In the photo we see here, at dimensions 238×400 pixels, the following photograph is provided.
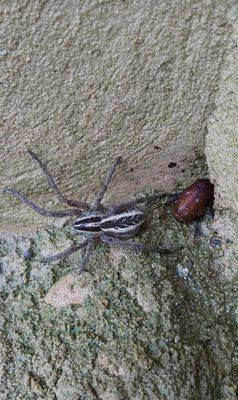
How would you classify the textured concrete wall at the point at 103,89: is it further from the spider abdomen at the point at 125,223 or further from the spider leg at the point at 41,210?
the spider abdomen at the point at 125,223

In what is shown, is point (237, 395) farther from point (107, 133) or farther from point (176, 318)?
point (107, 133)

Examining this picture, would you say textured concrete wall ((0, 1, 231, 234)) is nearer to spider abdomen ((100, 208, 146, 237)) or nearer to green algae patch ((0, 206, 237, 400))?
spider abdomen ((100, 208, 146, 237))

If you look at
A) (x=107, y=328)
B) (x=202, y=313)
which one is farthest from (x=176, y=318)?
(x=107, y=328)

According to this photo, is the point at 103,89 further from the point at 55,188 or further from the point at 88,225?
the point at 88,225

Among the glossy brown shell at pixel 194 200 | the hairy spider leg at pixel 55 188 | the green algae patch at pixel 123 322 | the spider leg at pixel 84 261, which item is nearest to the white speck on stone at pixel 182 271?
the green algae patch at pixel 123 322

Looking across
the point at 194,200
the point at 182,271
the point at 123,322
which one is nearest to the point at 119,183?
the point at 194,200
